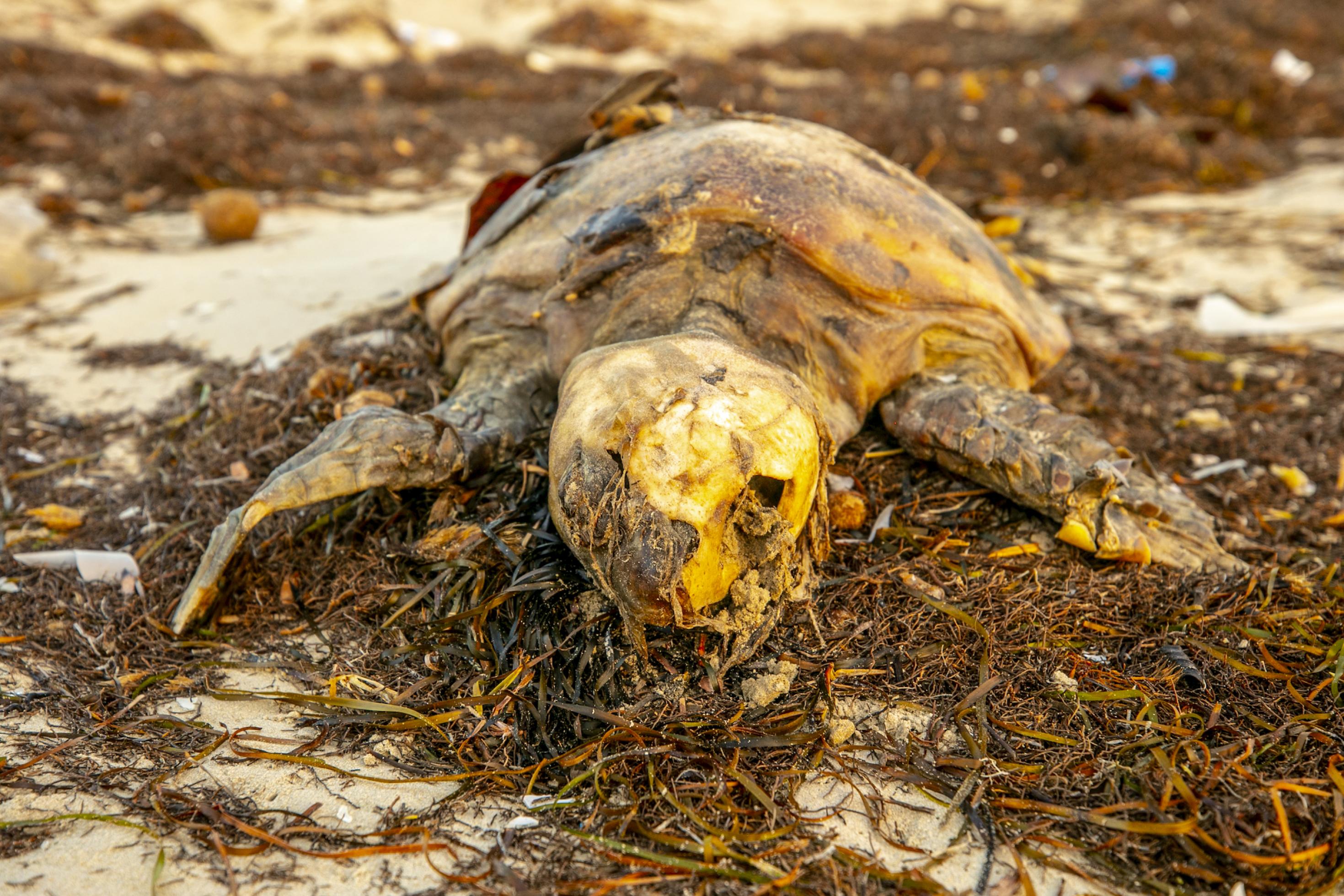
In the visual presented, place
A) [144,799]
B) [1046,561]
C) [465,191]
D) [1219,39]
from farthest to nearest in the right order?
[1219,39]
[465,191]
[1046,561]
[144,799]

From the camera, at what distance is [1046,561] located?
6.79 feet

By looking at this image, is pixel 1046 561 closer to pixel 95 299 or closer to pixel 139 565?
pixel 139 565

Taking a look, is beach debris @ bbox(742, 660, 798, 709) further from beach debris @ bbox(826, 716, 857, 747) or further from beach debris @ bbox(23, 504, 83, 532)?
beach debris @ bbox(23, 504, 83, 532)

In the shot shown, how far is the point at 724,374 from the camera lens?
1721mm

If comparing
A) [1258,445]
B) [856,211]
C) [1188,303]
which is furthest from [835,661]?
[1188,303]

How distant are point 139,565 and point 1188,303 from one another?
4448 mm

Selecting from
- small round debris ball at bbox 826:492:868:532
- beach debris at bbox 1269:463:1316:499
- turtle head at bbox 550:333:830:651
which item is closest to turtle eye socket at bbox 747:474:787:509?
turtle head at bbox 550:333:830:651

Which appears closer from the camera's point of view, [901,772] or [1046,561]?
[901,772]

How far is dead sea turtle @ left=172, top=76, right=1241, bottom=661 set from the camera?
1.59 metres

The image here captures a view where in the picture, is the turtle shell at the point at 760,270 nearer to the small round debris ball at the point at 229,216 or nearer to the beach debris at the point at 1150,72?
the small round debris ball at the point at 229,216

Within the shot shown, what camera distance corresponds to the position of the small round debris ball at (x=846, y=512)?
2.08m

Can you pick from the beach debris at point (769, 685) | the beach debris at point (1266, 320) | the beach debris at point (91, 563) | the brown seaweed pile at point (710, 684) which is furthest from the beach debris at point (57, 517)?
the beach debris at point (1266, 320)

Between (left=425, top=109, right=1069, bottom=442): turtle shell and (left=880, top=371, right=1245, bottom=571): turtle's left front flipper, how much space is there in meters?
0.19

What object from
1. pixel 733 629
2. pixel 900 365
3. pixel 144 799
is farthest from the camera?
pixel 900 365
